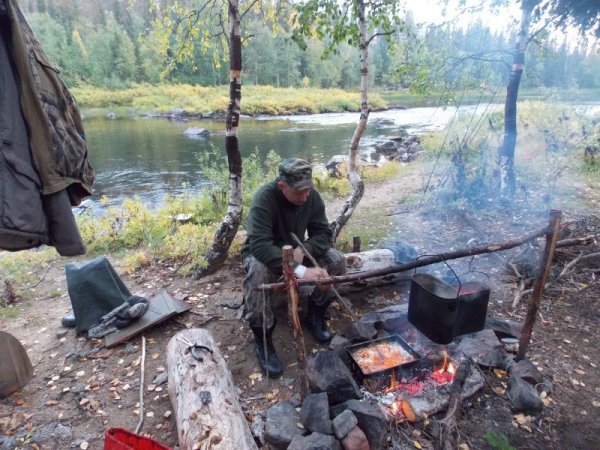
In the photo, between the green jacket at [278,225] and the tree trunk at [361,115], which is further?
the tree trunk at [361,115]

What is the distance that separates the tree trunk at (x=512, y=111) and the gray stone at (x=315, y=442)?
6256 mm

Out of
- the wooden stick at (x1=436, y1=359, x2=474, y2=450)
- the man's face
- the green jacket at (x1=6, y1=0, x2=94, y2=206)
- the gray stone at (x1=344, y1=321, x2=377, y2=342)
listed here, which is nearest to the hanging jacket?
the green jacket at (x1=6, y1=0, x2=94, y2=206)

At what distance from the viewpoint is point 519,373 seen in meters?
2.88

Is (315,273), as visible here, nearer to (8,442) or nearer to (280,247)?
(280,247)

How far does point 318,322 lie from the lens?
3557 millimetres

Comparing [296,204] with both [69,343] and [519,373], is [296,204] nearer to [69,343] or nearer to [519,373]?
[519,373]

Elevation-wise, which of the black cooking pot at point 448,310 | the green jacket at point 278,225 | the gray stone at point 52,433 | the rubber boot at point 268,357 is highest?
the green jacket at point 278,225

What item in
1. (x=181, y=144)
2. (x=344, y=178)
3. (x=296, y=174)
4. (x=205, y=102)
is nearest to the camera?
(x=296, y=174)

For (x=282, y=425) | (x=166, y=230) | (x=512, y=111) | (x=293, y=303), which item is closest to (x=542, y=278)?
(x=293, y=303)

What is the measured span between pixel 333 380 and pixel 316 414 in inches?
11.0

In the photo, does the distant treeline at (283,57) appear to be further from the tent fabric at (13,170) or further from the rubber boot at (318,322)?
the rubber boot at (318,322)

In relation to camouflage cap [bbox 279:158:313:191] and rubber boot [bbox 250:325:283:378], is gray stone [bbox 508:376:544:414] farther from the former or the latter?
camouflage cap [bbox 279:158:313:191]

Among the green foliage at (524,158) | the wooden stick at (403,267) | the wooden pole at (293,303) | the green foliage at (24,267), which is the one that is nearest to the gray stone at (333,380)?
the wooden pole at (293,303)

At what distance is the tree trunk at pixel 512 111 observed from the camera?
6.12m
